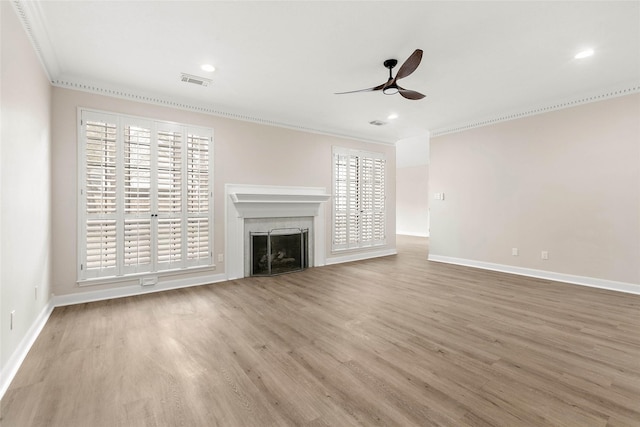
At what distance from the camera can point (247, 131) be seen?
16.1 ft

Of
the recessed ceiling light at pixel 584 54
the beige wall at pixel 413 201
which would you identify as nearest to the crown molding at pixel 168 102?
the recessed ceiling light at pixel 584 54

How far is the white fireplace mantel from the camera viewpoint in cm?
469

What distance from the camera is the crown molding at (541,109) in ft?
13.0

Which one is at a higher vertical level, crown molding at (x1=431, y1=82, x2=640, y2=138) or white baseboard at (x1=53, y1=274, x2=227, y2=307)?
crown molding at (x1=431, y1=82, x2=640, y2=138)

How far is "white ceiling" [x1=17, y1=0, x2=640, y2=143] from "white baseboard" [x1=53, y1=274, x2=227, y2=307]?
2627 millimetres

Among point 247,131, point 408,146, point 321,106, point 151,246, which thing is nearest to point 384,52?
point 321,106

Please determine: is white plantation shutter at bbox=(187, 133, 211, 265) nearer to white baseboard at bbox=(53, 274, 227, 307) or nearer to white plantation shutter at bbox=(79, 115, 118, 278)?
white baseboard at bbox=(53, 274, 227, 307)

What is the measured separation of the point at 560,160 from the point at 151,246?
6348 mm

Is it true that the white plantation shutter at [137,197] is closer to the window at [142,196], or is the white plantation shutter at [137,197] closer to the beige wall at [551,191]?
the window at [142,196]

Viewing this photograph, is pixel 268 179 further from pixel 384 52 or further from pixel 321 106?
pixel 384 52

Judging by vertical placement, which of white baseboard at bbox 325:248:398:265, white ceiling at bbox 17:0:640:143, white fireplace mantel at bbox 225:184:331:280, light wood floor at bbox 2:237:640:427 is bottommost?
light wood floor at bbox 2:237:640:427

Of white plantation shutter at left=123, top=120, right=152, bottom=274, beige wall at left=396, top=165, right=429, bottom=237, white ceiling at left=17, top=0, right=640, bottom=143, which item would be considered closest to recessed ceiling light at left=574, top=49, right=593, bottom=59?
white ceiling at left=17, top=0, right=640, bottom=143

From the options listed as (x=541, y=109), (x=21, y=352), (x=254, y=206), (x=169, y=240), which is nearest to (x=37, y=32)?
(x=169, y=240)

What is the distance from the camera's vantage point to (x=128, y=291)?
3881 millimetres
